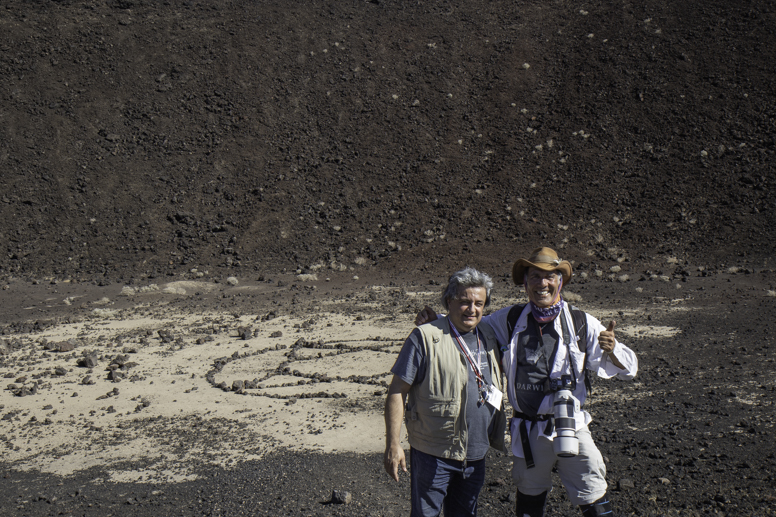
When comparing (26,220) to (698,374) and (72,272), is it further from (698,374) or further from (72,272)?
(698,374)

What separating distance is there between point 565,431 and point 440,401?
2.15ft

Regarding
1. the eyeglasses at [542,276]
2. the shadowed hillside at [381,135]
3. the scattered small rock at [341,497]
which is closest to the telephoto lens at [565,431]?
the eyeglasses at [542,276]

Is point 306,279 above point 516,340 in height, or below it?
below

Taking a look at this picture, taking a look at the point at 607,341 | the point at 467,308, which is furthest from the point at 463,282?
the point at 607,341

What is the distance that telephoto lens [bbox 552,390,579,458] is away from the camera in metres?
3.20

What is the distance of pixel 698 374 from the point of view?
294 inches

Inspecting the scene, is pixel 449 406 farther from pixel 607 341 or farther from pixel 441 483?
pixel 607 341

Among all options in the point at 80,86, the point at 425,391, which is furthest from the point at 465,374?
the point at 80,86

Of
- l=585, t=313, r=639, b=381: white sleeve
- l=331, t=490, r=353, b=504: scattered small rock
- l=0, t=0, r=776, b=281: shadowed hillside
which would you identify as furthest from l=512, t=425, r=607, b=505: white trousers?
l=0, t=0, r=776, b=281: shadowed hillside

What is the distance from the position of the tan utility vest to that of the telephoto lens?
1.54 ft

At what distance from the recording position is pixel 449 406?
3189 mm

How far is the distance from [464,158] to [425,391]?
55.8ft

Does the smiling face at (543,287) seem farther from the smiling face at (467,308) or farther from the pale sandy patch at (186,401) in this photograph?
the pale sandy patch at (186,401)

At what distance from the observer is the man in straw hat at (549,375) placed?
10.9ft
